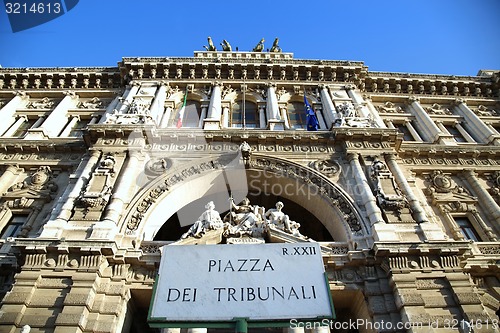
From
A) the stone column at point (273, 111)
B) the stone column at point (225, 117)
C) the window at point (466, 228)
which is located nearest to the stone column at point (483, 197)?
the window at point (466, 228)

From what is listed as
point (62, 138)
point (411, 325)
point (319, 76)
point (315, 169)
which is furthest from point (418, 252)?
point (62, 138)

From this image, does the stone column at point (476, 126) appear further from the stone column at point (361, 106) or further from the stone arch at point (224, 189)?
the stone arch at point (224, 189)

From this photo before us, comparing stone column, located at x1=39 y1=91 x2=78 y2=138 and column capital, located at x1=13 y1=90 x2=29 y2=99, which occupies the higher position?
column capital, located at x1=13 y1=90 x2=29 y2=99

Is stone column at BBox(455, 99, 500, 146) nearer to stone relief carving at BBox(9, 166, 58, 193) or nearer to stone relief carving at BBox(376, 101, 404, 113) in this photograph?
stone relief carving at BBox(376, 101, 404, 113)

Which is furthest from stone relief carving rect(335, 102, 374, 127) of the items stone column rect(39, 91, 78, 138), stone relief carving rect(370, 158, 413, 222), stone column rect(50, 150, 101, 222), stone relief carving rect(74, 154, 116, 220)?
stone column rect(39, 91, 78, 138)

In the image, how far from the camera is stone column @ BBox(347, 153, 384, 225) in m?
11.3

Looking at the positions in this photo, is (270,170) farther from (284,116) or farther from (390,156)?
(390,156)

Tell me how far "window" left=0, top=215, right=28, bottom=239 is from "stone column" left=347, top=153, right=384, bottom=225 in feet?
A: 40.0

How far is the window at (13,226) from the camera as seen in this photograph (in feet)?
40.1

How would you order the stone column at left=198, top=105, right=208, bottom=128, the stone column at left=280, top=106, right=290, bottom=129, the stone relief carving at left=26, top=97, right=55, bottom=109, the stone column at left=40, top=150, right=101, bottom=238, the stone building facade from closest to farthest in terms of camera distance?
1. the stone building facade
2. the stone column at left=40, top=150, right=101, bottom=238
3. the stone column at left=280, top=106, right=290, bottom=129
4. the stone column at left=198, top=105, right=208, bottom=128
5. the stone relief carving at left=26, top=97, right=55, bottom=109

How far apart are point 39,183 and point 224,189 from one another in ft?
24.1

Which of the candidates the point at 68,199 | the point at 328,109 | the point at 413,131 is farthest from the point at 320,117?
the point at 68,199

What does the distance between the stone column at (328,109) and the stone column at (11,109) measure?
15578mm

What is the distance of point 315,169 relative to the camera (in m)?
13.6
